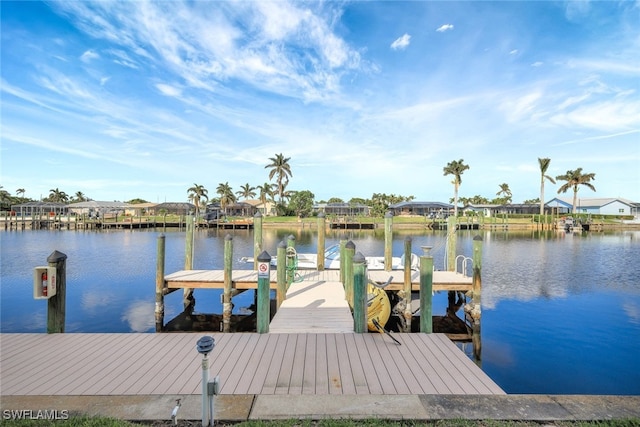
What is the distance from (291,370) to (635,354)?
11.4 m

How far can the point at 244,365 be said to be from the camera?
17.5 ft

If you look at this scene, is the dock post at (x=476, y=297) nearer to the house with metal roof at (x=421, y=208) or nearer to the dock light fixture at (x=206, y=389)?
the dock light fixture at (x=206, y=389)

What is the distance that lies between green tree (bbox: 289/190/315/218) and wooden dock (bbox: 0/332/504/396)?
232ft

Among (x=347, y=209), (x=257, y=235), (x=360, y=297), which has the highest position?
(x=347, y=209)

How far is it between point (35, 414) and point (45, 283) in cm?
381

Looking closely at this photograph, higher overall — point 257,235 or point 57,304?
point 257,235

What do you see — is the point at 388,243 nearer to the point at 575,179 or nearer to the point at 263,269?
the point at 263,269

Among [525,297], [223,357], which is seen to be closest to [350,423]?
[223,357]

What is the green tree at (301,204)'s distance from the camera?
256 feet

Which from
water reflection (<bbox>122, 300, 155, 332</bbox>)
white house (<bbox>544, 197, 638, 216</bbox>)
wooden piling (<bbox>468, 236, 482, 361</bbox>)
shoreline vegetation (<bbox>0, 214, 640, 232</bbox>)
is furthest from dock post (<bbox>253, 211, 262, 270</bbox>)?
white house (<bbox>544, 197, 638, 216</bbox>)

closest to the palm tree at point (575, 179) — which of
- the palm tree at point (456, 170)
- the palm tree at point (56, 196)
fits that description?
the palm tree at point (456, 170)

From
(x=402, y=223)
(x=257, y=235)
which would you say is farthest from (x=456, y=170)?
(x=257, y=235)

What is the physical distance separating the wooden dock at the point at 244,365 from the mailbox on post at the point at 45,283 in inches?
33.1

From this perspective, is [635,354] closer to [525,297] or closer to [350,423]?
[525,297]
